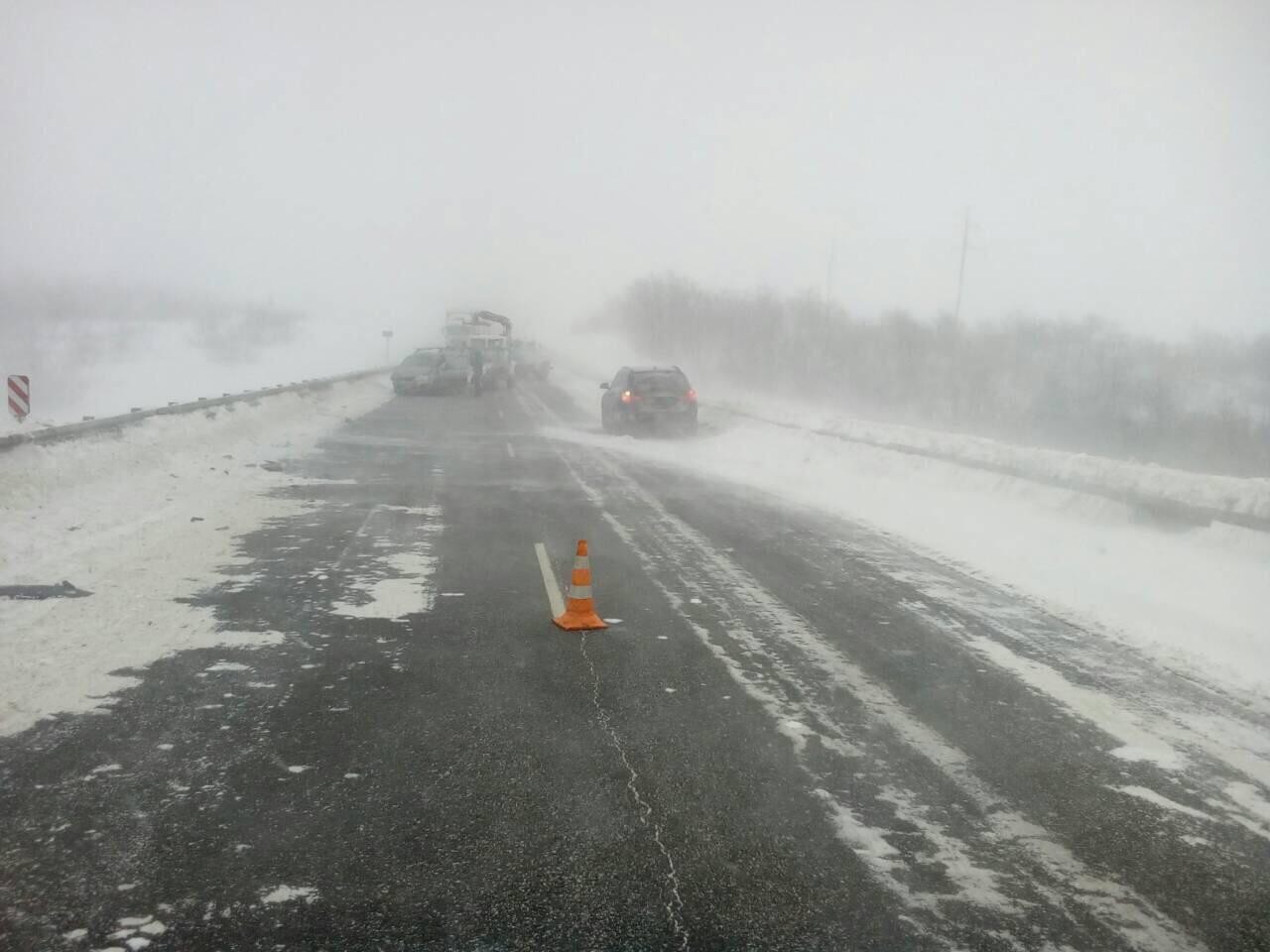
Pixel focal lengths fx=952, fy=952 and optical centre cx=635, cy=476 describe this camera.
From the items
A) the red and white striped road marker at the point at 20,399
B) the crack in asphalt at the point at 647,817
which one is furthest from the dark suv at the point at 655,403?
the crack in asphalt at the point at 647,817

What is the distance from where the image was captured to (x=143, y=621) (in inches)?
265

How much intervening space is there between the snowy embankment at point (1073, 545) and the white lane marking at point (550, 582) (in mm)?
4105

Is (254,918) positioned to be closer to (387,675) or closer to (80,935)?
(80,935)

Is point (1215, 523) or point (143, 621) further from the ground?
point (1215, 523)

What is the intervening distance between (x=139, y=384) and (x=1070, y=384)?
1675 inches

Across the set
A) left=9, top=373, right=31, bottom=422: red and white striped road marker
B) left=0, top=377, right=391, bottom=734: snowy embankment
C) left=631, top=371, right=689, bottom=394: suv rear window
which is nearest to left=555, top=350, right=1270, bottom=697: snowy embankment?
left=631, top=371, right=689, bottom=394: suv rear window

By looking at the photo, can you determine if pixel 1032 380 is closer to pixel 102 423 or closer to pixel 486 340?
pixel 486 340

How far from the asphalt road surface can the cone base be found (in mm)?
149

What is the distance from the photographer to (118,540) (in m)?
9.46

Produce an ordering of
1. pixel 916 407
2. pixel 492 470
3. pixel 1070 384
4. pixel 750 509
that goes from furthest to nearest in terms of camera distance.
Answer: pixel 916 407, pixel 1070 384, pixel 492 470, pixel 750 509

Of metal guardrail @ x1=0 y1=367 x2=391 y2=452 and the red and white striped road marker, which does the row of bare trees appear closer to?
metal guardrail @ x1=0 y1=367 x2=391 y2=452

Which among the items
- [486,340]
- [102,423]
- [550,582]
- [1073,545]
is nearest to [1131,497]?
[1073,545]

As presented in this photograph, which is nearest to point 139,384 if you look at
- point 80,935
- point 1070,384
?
point 1070,384

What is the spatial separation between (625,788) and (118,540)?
7.31 m
